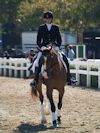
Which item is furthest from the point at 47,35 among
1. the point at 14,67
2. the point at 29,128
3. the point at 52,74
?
the point at 14,67

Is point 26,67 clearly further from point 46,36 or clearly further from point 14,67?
point 46,36

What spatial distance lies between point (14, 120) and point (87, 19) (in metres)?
26.8

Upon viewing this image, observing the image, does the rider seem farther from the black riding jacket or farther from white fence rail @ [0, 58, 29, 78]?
white fence rail @ [0, 58, 29, 78]

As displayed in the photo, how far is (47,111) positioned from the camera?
1314 cm

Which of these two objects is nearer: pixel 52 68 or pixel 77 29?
pixel 52 68

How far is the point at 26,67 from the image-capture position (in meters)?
31.9

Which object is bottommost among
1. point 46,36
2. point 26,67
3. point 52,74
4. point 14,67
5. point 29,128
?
point 14,67

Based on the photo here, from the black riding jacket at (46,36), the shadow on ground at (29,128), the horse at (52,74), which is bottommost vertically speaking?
the shadow on ground at (29,128)

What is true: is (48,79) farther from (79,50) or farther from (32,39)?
(32,39)

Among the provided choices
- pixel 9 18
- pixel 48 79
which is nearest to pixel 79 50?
pixel 48 79

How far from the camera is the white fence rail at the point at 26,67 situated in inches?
918

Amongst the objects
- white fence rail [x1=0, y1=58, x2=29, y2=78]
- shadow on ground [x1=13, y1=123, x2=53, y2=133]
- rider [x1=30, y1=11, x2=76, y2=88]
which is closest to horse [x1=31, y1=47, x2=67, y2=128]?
shadow on ground [x1=13, y1=123, x2=53, y2=133]

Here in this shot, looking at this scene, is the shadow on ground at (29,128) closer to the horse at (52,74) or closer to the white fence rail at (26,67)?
the horse at (52,74)

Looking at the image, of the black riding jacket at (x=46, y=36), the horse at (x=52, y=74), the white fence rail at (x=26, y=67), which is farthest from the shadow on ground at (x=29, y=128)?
the white fence rail at (x=26, y=67)
